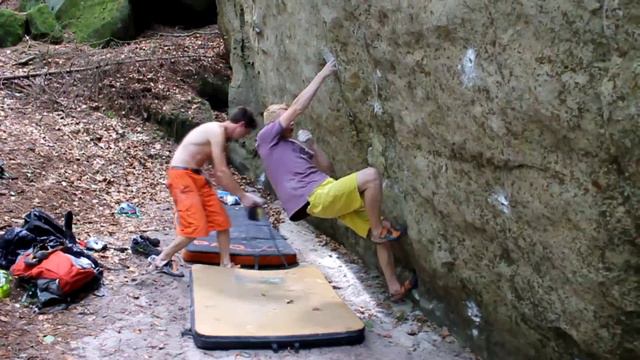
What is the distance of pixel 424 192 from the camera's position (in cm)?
585

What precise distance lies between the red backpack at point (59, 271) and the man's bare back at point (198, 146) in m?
1.29

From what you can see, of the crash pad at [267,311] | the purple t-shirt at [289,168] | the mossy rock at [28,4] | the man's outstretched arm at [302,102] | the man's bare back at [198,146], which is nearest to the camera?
the crash pad at [267,311]

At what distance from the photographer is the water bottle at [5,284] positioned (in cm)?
595

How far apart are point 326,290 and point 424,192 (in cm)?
131

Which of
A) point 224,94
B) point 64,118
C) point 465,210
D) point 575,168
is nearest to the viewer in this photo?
point 575,168

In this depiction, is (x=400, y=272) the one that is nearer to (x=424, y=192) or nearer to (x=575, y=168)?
(x=424, y=192)

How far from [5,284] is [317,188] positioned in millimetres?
2583

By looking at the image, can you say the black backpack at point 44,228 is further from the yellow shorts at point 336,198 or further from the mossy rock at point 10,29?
the mossy rock at point 10,29

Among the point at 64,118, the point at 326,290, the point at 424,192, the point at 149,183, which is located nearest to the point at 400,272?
the point at 326,290


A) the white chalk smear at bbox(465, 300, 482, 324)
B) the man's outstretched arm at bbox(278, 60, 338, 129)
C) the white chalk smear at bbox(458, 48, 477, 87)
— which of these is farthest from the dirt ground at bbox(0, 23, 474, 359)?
the white chalk smear at bbox(458, 48, 477, 87)

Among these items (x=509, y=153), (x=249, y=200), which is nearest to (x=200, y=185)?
(x=249, y=200)

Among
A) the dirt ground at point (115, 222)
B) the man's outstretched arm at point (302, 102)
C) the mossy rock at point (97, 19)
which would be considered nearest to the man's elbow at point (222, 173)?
the man's outstretched arm at point (302, 102)

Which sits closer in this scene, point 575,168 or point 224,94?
point 575,168

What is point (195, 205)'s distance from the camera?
22.2 ft
